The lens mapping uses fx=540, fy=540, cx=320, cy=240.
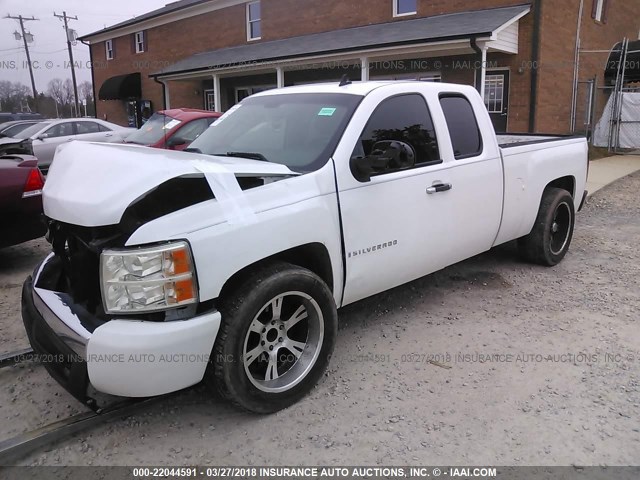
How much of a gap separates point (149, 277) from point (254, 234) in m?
0.60

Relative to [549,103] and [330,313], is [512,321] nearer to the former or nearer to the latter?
[330,313]

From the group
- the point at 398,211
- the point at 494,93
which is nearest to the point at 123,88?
the point at 494,93

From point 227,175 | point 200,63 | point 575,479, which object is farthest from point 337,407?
point 200,63

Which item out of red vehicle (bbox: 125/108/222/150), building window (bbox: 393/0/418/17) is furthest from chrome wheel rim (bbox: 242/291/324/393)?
building window (bbox: 393/0/418/17)

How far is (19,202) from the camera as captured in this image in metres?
5.66

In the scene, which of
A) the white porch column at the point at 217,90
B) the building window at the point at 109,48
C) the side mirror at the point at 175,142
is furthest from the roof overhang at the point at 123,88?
the side mirror at the point at 175,142

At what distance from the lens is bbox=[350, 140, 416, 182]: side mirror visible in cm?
351

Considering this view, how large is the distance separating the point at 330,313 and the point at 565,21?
16482 mm

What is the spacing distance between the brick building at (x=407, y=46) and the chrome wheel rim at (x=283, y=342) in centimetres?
1147

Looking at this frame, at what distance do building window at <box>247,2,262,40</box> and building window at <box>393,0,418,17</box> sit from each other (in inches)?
287

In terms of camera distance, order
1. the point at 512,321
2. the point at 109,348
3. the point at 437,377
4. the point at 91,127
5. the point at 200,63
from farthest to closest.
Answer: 1. the point at 200,63
2. the point at 91,127
3. the point at 512,321
4. the point at 437,377
5. the point at 109,348

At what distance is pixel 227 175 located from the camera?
3021 millimetres

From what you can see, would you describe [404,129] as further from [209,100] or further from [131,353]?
[209,100]

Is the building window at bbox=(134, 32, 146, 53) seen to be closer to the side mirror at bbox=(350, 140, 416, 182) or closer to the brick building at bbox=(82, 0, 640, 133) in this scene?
the brick building at bbox=(82, 0, 640, 133)
